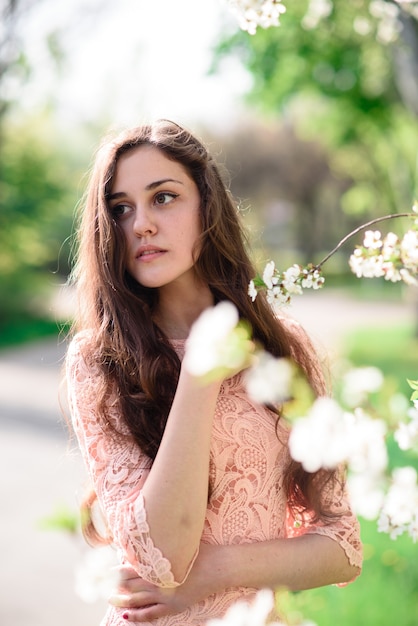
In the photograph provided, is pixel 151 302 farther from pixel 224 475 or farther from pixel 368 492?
pixel 368 492

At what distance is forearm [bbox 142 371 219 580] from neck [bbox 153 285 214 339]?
0.48m

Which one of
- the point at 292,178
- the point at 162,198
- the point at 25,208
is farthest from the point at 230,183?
the point at 292,178

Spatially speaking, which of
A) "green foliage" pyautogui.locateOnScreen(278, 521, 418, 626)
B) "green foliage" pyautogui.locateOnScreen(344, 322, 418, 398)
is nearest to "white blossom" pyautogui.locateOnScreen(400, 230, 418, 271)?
"green foliage" pyautogui.locateOnScreen(278, 521, 418, 626)

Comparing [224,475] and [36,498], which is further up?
[224,475]

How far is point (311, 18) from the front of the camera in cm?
802

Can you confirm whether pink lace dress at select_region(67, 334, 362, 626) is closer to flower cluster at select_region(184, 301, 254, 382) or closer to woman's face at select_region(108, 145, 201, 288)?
woman's face at select_region(108, 145, 201, 288)

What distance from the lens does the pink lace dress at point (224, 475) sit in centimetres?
164

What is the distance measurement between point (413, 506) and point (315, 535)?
0.92 metres

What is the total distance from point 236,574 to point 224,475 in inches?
8.3

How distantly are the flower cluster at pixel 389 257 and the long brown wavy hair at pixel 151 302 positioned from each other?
26.0 inches

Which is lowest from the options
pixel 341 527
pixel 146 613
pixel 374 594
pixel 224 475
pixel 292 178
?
pixel 374 594

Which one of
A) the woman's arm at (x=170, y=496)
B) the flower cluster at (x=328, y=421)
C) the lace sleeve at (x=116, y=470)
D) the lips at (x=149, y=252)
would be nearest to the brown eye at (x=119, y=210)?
the lips at (x=149, y=252)

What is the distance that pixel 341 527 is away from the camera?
5.90 feet

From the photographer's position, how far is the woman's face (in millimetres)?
1850
